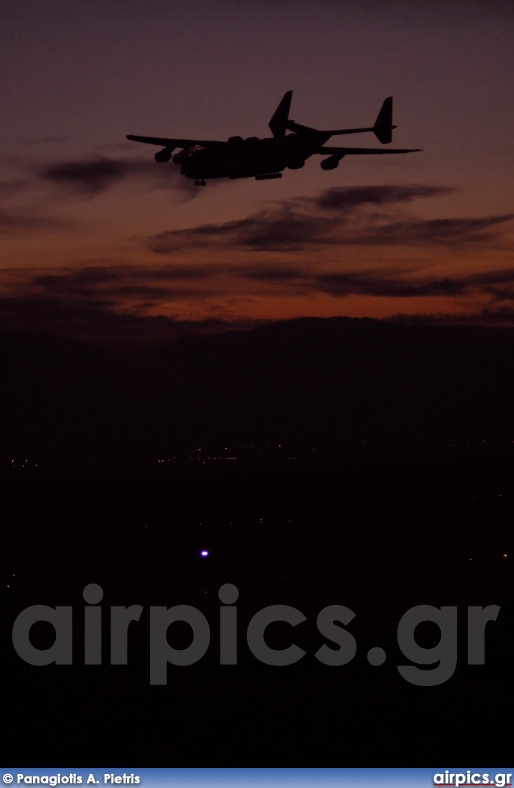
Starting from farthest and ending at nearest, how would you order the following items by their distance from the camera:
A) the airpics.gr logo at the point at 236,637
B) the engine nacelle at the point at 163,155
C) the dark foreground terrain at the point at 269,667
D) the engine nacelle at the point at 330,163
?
1. the engine nacelle at the point at 163,155
2. the engine nacelle at the point at 330,163
3. the airpics.gr logo at the point at 236,637
4. the dark foreground terrain at the point at 269,667

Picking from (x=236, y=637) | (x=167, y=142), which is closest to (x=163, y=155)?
(x=167, y=142)

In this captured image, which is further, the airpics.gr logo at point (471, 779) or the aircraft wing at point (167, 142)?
the aircraft wing at point (167, 142)

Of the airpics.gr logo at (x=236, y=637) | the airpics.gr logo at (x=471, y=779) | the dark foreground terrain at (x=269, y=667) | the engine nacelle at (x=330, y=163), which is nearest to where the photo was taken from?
the airpics.gr logo at (x=471, y=779)

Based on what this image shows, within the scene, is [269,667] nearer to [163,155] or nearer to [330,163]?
[330,163]

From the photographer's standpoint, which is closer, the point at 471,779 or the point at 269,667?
the point at 471,779

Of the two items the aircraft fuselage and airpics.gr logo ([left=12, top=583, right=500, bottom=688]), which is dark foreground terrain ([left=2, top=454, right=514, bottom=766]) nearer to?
airpics.gr logo ([left=12, top=583, right=500, bottom=688])

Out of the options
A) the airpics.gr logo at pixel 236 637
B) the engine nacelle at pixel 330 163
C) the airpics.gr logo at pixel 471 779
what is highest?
the engine nacelle at pixel 330 163

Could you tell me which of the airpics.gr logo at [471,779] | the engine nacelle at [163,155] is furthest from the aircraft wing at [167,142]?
the airpics.gr logo at [471,779]

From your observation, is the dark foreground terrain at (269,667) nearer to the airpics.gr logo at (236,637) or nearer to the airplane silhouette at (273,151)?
the airpics.gr logo at (236,637)
